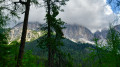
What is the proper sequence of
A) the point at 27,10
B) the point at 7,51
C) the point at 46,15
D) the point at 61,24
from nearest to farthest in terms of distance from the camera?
1. the point at 7,51
2. the point at 27,10
3. the point at 46,15
4. the point at 61,24

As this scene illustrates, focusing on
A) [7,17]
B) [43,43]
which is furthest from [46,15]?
[7,17]

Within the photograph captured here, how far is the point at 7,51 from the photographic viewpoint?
7.21 m

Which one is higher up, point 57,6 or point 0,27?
point 57,6

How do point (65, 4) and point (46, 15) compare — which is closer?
point (65, 4)

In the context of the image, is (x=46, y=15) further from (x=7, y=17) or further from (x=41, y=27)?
(x=7, y=17)

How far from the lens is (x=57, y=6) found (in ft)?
47.0

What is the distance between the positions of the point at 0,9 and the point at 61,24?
1025cm

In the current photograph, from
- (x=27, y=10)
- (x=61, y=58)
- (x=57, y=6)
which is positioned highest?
(x=57, y=6)

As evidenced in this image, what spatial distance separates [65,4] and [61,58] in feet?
27.2

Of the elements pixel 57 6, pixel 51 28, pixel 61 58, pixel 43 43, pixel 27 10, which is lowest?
pixel 61 58

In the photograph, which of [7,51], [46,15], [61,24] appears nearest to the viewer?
[7,51]

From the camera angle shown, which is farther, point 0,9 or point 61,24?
point 61,24

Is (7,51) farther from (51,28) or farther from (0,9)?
(51,28)

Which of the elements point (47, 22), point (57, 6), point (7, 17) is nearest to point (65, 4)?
point (57, 6)
